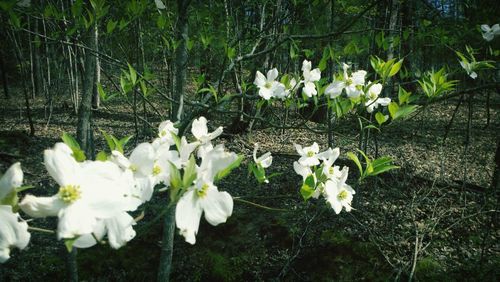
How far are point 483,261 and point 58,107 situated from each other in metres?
7.18

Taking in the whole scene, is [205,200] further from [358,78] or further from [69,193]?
[358,78]

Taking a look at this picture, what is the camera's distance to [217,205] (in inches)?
26.7

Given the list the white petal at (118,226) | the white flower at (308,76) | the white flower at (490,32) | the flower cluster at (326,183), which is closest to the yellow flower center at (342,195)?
the flower cluster at (326,183)

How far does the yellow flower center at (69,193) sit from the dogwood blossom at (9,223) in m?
0.06

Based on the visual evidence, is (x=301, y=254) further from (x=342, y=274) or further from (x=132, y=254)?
(x=132, y=254)

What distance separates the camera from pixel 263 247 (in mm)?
2396

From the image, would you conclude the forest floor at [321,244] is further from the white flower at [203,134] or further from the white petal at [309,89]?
the white flower at [203,134]

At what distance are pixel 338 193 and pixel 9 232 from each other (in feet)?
2.68

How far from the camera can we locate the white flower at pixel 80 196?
50 centimetres

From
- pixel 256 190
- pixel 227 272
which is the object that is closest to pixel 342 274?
pixel 227 272

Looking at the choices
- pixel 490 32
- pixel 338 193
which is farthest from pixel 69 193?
pixel 490 32

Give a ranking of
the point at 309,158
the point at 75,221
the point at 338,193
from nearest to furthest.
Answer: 1. the point at 75,221
2. the point at 338,193
3. the point at 309,158

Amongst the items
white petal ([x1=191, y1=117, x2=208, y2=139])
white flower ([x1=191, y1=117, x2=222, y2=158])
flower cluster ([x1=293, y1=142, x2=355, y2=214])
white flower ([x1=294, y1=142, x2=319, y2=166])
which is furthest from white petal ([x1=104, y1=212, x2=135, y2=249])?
white flower ([x1=294, y1=142, x2=319, y2=166])

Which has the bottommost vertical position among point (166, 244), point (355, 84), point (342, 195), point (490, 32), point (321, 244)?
point (321, 244)
